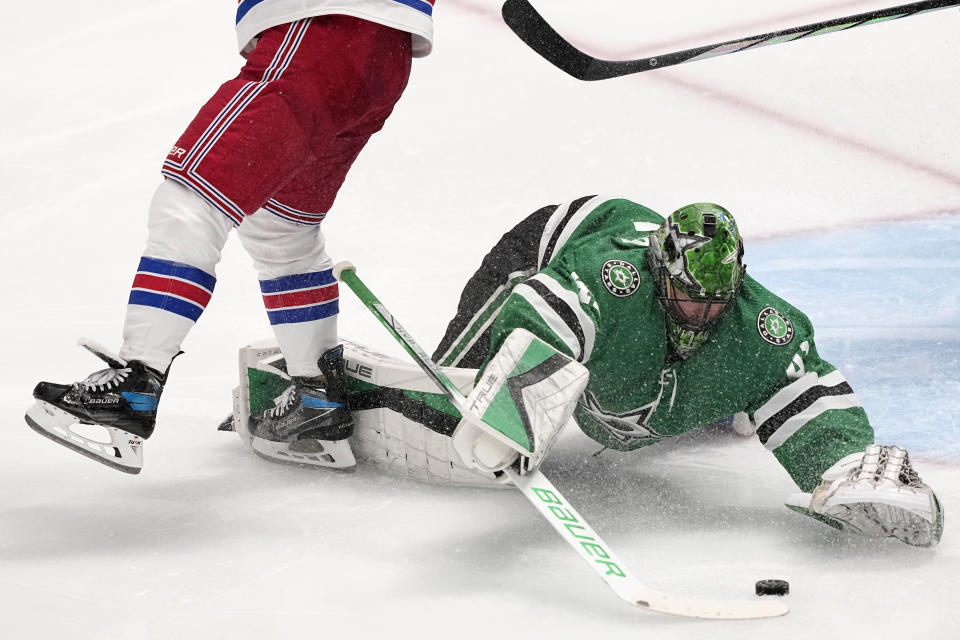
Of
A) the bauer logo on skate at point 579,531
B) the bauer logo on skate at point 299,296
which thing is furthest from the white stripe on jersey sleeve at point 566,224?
the bauer logo on skate at point 579,531

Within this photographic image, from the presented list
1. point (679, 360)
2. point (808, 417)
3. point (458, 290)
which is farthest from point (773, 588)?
point (458, 290)

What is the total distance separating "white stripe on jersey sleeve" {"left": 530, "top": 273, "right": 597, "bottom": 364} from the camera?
7.17ft

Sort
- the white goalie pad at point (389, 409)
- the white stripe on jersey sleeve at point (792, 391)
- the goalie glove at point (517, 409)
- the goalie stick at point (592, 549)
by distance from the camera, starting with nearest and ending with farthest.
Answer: the goalie stick at point (592, 549) < the goalie glove at point (517, 409) < the white stripe on jersey sleeve at point (792, 391) < the white goalie pad at point (389, 409)

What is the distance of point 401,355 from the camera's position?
11.4 feet

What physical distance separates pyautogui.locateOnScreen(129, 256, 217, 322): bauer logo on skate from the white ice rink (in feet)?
1.37

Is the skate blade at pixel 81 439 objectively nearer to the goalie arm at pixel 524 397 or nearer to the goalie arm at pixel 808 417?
the goalie arm at pixel 524 397

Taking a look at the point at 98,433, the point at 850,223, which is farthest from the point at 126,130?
the point at 850,223

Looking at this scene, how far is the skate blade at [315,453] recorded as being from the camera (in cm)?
258

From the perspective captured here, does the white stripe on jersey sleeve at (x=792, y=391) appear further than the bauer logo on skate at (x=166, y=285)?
Yes

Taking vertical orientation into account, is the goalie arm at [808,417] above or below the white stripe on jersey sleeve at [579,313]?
below

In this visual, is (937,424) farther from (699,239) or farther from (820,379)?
(699,239)

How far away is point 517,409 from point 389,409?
1.99ft

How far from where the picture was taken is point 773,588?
6.24ft

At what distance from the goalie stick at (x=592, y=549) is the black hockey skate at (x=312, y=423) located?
43cm
